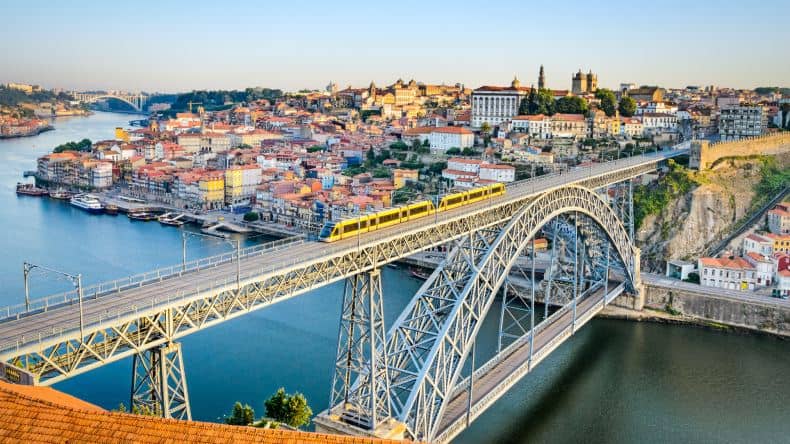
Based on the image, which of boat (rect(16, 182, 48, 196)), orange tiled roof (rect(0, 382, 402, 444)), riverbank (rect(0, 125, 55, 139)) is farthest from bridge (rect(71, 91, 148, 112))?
orange tiled roof (rect(0, 382, 402, 444))

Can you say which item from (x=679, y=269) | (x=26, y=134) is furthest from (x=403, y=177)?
(x=26, y=134)

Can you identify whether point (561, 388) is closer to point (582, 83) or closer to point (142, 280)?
point (142, 280)

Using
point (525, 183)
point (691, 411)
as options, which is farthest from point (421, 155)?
point (691, 411)

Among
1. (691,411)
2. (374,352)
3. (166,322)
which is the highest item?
(166,322)

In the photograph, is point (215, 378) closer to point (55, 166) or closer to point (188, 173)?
point (188, 173)

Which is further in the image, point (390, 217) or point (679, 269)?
point (679, 269)
